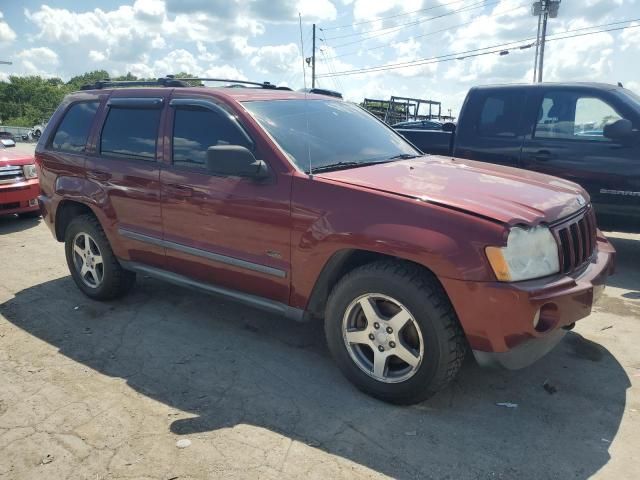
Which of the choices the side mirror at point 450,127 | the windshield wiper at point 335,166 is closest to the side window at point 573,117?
the side mirror at point 450,127

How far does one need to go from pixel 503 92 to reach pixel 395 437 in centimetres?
480

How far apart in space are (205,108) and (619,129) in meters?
4.19

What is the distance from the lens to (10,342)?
4.06 metres

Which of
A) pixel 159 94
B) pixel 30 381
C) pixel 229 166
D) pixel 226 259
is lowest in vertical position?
pixel 30 381

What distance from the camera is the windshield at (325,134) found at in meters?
3.57

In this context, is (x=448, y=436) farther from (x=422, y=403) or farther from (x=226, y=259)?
(x=226, y=259)

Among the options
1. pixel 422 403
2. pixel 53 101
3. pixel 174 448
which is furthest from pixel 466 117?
pixel 53 101

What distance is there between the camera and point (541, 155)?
5.97 m

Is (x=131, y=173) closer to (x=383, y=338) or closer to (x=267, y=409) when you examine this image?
(x=267, y=409)

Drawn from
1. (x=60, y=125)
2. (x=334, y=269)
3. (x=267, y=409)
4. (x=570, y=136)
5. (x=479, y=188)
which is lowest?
(x=267, y=409)

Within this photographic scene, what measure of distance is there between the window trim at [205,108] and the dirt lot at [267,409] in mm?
1290

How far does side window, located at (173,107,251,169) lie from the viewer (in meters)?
3.71

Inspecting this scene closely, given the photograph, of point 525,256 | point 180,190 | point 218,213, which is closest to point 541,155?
point 525,256

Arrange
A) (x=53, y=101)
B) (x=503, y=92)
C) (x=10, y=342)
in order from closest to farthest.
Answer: (x=10, y=342)
(x=503, y=92)
(x=53, y=101)
